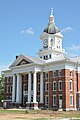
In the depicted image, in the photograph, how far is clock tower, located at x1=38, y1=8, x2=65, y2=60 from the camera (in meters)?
73.5

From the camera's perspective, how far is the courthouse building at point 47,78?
63.0m

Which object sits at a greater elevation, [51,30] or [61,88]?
[51,30]

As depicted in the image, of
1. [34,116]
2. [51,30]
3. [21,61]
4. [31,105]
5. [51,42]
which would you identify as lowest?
[31,105]

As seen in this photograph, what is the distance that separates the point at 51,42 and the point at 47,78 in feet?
40.3

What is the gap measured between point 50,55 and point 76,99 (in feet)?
49.7

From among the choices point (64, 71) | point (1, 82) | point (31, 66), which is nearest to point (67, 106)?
point (64, 71)

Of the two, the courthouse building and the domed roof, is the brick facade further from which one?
the domed roof

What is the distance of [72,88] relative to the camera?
6350 centimetres

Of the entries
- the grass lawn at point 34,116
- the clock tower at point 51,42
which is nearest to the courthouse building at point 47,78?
the clock tower at point 51,42

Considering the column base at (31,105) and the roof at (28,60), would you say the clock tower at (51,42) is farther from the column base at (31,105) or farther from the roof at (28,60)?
the column base at (31,105)

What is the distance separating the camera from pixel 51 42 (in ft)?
246

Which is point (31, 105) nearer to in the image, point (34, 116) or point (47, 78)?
point (47, 78)

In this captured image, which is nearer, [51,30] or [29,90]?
[29,90]

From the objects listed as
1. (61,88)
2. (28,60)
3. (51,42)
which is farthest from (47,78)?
(51,42)
